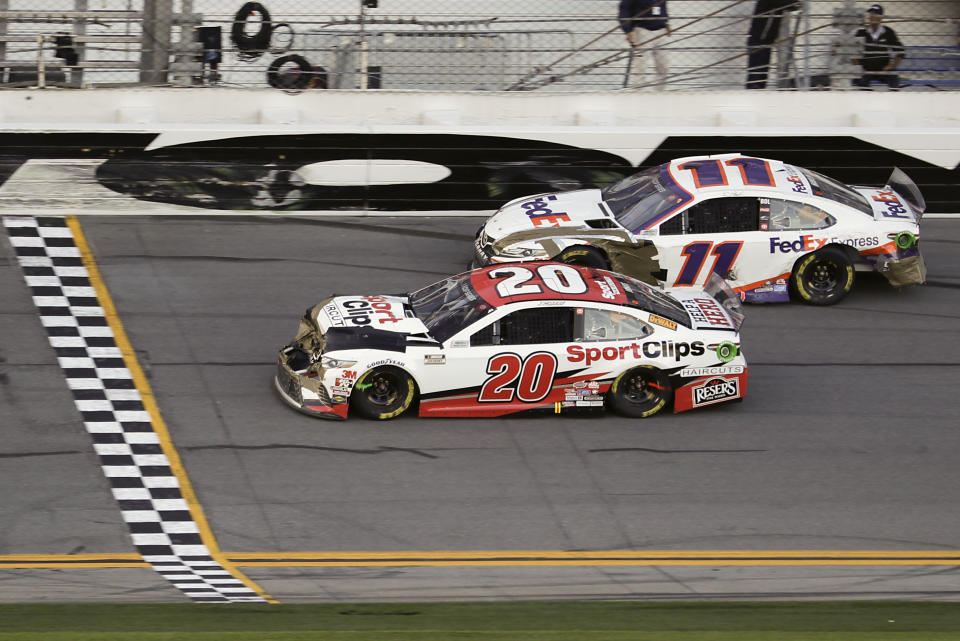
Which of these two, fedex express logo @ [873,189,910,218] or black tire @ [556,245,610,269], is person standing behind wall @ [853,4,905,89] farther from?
black tire @ [556,245,610,269]

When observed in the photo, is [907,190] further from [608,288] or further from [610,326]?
[610,326]

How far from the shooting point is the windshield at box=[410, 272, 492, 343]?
1072cm

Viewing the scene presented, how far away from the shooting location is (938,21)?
1636 cm

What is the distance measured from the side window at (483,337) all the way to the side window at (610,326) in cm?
78

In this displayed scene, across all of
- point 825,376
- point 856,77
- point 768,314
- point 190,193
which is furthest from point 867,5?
point 190,193

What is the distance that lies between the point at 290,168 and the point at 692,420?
6514 millimetres

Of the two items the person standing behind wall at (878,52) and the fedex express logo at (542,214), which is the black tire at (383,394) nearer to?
the fedex express logo at (542,214)

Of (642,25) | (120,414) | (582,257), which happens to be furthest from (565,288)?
(642,25)

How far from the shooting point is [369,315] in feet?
35.9

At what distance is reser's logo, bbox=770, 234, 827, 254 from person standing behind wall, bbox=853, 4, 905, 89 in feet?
14.9

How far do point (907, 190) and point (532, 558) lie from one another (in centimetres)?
760

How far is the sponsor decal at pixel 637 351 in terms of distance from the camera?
1073cm

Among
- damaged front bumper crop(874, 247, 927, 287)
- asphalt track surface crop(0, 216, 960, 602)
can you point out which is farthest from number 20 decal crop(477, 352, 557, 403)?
damaged front bumper crop(874, 247, 927, 287)

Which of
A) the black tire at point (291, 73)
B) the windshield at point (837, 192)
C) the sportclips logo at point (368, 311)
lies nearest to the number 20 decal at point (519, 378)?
the sportclips logo at point (368, 311)
